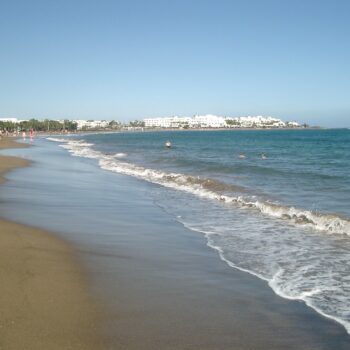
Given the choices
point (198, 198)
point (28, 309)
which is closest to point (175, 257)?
point (28, 309)

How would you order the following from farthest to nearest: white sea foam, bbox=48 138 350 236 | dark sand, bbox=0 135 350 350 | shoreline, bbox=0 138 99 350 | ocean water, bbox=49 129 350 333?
white sea foam, bbox=48 138 350 236 < ocean water, bbox=49 129 350 333 < dark sand, bbox=0 135 350 350 < shoreline, bbox=0 138 99 350

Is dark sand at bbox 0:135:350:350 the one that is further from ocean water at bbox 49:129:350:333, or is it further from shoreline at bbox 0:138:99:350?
ocean water at bbox 49:129:350:333

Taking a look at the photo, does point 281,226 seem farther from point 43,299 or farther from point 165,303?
point 43,299

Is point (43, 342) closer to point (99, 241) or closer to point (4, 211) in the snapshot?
point (99, 241)

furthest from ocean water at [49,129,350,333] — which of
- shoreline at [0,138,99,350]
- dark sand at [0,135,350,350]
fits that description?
shoreline at [0,138,99,350]

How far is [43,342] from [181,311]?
5.48 ft

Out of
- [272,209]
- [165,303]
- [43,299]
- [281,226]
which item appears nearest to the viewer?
[43,299]

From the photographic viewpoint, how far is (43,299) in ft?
17.7

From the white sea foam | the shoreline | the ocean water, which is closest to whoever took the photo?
the shoreline

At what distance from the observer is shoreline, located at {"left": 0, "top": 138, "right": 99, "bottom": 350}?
438 cm

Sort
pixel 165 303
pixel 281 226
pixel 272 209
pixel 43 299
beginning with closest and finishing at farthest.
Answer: pixel 43 299
pixel 165 303
pixel 281 226
pixel 272 209

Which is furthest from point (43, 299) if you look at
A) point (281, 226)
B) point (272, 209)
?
point (272, 209)

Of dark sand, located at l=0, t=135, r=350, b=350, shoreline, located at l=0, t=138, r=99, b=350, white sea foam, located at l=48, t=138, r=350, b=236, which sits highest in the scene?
shoreline, located at l=0, t=138, r=99, b=350

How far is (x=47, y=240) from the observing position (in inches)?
335
